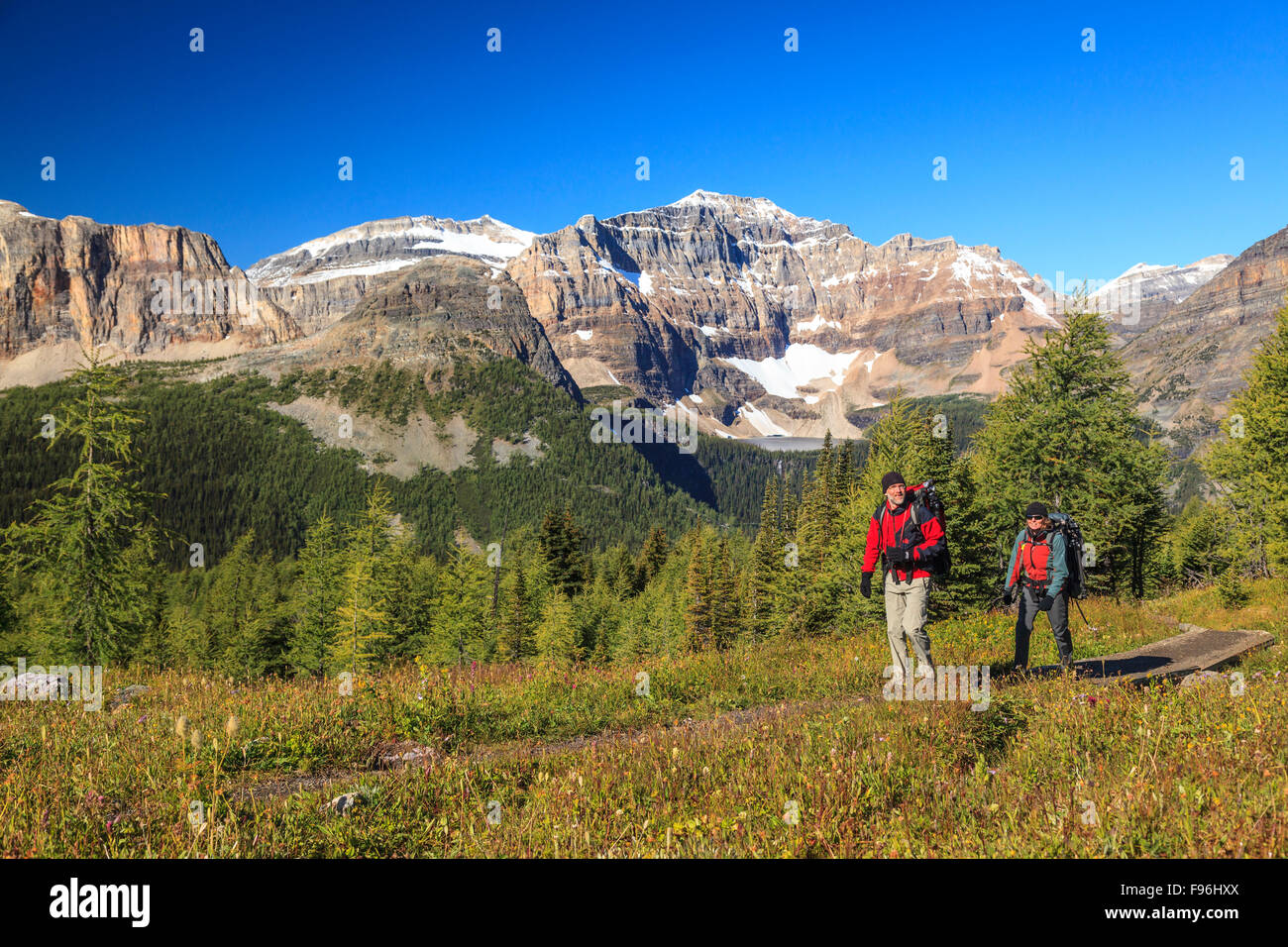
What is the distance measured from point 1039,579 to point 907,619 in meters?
2.78

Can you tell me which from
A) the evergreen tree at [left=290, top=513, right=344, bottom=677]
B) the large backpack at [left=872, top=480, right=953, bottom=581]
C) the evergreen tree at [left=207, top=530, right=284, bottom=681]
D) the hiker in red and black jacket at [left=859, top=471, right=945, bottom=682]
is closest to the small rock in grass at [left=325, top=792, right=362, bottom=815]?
the hiker in red and black jacket at [left=859, top=471, right=945, bottom=682]

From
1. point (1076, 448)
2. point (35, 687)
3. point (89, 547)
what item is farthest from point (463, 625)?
point (1076, 448)

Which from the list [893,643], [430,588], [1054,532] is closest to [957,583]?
[1054,532]

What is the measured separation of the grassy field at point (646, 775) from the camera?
162 inches

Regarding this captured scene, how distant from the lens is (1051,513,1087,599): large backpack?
9797 millimetres

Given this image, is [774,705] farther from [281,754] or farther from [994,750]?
[281,754]

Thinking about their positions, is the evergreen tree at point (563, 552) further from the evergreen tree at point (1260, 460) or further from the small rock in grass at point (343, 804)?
the small rock in grass at point (343, 804)

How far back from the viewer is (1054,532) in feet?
33.2

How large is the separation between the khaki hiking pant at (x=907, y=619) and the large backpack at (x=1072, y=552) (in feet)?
9.02

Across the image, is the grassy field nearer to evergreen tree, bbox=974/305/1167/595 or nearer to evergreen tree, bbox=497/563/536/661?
evergreen tree, bbox=974/305/1167/595

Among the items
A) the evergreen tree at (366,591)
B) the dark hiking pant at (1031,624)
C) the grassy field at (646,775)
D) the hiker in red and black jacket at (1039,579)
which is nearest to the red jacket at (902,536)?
the grassy field at (646,775)

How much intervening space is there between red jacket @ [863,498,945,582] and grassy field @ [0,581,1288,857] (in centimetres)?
167

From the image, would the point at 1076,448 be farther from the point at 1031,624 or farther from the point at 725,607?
the point at 725,607

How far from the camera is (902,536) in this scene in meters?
8.69
